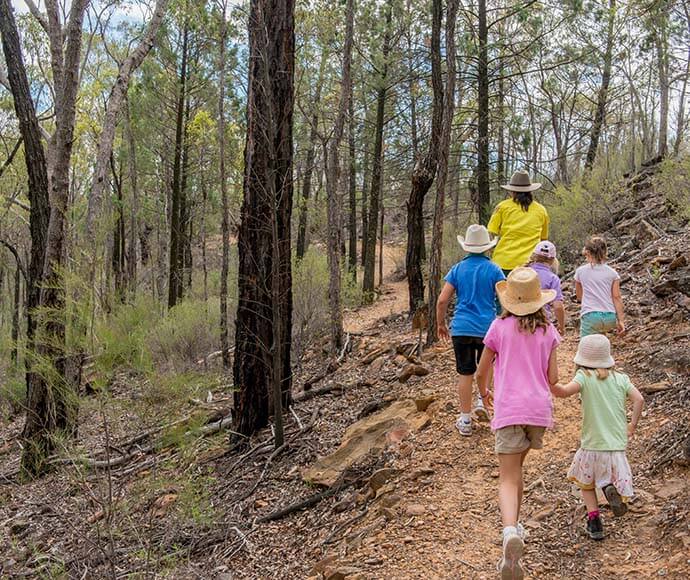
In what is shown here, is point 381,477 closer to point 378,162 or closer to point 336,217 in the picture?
point 336,217

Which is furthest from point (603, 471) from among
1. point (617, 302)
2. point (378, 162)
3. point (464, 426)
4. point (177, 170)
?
point (177, 170)

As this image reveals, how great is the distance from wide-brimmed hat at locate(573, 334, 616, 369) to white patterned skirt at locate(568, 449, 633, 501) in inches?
20.6

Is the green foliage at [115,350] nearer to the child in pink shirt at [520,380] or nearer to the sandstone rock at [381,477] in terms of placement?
the sandstone rock at [381,477]

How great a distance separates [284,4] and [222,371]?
687 centimetres

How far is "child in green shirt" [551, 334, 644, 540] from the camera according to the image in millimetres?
3488

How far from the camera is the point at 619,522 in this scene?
12.0 feet

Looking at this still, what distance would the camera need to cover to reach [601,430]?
355cm

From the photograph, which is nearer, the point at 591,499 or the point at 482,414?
the point at 591,499

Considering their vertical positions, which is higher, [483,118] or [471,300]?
[483,118]

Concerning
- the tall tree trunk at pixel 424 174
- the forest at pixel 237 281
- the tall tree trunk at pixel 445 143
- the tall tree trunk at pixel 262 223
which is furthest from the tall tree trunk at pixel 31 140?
the tall tree trunk at pixel 424 174

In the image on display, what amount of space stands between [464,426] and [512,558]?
2.14m

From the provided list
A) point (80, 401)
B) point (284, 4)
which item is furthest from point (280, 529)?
point (284, 4)

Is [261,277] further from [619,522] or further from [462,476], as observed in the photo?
[619,522]

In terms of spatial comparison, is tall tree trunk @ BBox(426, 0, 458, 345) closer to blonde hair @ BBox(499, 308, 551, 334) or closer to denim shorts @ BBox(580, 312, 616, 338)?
denim shorts @ BBox(580, 312, 616, 338)
